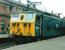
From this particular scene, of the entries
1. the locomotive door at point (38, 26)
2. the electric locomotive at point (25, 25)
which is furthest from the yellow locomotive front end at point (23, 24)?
the locomotive door at point (38, 26)

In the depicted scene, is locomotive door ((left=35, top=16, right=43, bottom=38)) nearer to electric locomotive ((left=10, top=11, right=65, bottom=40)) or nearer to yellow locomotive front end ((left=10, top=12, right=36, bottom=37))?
electric locomotive ((left=10, top=11, right=65, bottom=40))

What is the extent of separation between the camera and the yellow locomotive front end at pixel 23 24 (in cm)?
2036

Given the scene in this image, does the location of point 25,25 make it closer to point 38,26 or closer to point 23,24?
point 23,24

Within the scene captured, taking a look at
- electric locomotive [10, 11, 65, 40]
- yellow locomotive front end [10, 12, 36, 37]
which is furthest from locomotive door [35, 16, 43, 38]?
yellow locomotive front end [10, 12, 36, 37]

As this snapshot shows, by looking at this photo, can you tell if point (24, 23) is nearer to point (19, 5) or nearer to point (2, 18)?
point (2, 18)

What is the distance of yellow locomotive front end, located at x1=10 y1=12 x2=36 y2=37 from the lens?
20359 millimetres

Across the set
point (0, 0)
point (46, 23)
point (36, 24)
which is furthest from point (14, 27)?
point (0, 0)

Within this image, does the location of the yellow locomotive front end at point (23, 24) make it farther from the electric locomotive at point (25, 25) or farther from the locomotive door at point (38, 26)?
the locomotive door at point (38, 26)

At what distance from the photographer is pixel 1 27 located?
35.3 m

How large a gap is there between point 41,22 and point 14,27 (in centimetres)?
344

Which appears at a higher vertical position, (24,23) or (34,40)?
(24,23)

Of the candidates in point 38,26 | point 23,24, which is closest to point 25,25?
point 23,24

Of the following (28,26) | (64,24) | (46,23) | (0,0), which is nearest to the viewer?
(28,26)

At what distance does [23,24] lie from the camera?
68.0ft
